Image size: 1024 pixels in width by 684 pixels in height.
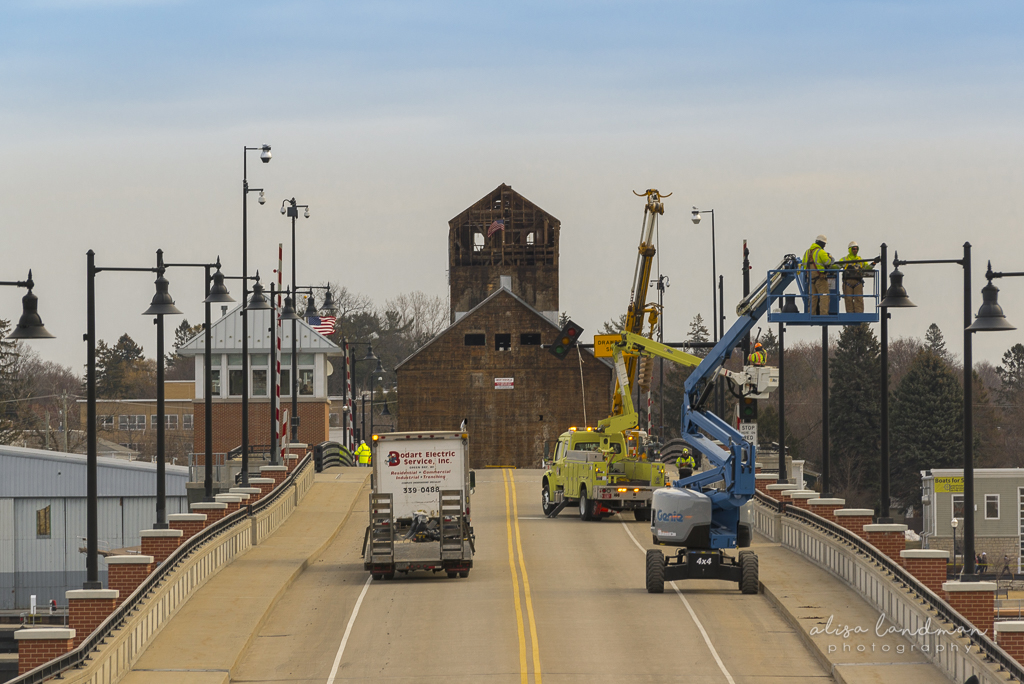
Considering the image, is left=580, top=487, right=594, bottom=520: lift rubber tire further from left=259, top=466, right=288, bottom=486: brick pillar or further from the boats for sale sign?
the boats for sale sign

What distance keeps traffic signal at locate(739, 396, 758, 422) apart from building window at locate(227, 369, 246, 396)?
4273 centimetres

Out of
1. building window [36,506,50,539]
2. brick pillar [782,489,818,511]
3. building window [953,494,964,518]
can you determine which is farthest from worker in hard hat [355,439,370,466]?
brick pillar [782,489,818,511]

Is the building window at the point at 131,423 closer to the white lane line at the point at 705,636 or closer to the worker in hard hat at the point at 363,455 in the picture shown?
the worker in hard hat at the point at 363,455

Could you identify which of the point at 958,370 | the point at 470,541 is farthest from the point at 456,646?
the point at 958,370

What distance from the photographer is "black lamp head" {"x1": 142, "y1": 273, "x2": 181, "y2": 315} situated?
28.7 meters

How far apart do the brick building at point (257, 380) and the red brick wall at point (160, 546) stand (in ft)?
120

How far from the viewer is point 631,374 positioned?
43.8 meters

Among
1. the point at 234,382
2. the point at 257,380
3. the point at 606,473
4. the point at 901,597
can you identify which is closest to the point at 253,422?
the point at 257,380

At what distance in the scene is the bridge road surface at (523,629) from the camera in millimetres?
21578

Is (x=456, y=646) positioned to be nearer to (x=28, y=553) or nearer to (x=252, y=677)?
(x=252, y=677)

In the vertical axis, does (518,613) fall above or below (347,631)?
above

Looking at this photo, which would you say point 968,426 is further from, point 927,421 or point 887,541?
point 927,421

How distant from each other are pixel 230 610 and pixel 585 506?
1783cm

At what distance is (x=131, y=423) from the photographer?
12888cm
